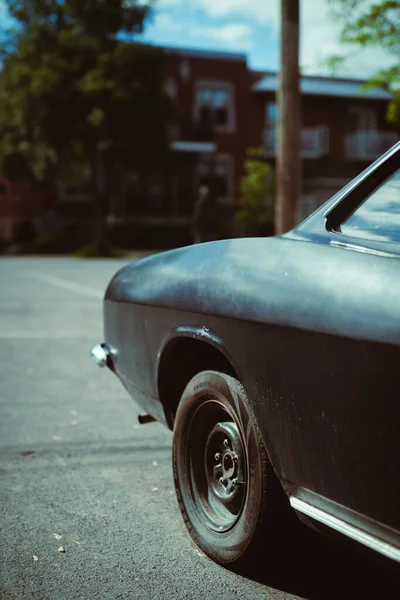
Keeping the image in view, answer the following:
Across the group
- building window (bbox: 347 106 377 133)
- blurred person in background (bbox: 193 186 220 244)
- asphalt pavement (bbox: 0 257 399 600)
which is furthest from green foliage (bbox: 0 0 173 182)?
asphalt pavement (bbox: 0 257 399 600)

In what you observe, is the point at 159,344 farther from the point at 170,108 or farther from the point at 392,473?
the point at 170,108

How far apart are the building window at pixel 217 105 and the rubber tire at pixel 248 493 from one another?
35.4 metres

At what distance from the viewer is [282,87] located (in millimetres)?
10555

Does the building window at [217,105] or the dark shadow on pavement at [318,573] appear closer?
the dark shadow on pavement at [318,573]

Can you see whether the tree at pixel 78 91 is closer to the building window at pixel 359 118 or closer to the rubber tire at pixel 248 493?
the building window at pixel 359 118

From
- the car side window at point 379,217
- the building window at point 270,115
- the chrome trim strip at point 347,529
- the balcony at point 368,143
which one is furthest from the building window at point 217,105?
the chrome trim strip at point 347,529

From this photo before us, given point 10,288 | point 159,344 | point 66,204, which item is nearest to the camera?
point 159,344

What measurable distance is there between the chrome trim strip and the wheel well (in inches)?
23.9

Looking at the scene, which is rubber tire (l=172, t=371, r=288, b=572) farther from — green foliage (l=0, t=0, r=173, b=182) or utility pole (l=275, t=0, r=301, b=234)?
green foliage (l=0, t=0, r=173, b=182)

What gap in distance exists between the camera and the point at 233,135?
3775 centimetres

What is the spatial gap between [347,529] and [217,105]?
36780 millimetres

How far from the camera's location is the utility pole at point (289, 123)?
10453mm

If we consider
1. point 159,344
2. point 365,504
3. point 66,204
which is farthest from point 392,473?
point 66,204

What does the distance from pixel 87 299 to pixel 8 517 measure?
9.53m
